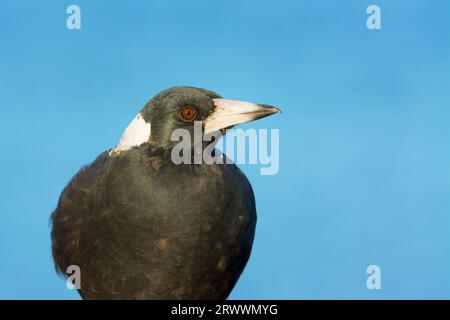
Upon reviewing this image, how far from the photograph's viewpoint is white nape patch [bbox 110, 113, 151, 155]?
4504mm

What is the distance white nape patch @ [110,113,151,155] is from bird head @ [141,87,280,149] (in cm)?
3

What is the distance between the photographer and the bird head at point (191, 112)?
4449mm

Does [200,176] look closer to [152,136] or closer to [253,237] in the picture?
[152,136]

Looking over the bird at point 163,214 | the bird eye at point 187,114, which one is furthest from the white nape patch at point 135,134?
the bird eye at point 187,114

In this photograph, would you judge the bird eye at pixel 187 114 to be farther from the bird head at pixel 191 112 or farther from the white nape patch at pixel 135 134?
the white nape patch at pixel 135 134

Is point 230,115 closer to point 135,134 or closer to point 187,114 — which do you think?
point 187,114

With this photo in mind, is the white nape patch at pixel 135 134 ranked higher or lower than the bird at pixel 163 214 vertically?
higher

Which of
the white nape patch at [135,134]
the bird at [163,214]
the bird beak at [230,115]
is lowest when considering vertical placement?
the bird at [163,214]

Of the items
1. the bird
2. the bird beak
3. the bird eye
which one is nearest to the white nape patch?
the bird

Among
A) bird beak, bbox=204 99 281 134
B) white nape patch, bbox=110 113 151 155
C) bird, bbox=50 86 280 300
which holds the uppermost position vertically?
bird beak, bbox=204 99 281 134

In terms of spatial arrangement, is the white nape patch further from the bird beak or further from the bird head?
the bird beak
